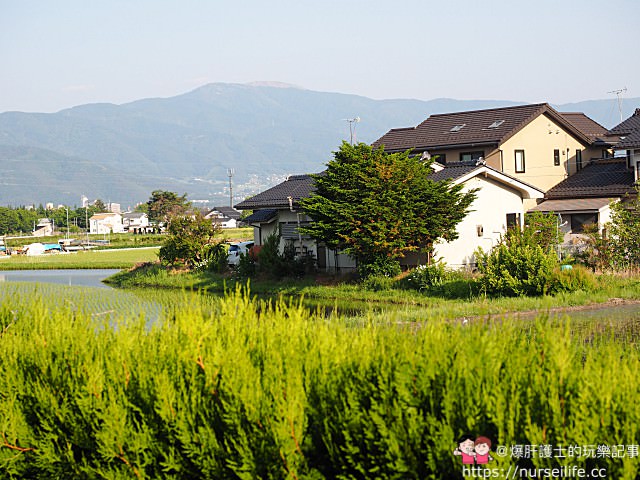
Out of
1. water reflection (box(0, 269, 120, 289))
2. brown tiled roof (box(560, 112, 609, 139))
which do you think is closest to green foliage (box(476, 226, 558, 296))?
water reflection (box(0, 269, 120, 289))

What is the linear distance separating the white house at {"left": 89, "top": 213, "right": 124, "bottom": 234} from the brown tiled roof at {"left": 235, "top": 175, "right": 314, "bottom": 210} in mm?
99579

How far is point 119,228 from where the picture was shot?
15738 cm

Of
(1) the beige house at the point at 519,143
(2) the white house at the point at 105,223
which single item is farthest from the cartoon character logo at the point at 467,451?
(2) the white house at the point at 105,223

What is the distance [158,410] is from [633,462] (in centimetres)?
373

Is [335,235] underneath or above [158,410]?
above

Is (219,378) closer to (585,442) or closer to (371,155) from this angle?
(585,442)

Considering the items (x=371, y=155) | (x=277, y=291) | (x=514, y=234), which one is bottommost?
(x=277, y=291)

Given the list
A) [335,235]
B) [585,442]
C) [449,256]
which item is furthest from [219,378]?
[449,256]

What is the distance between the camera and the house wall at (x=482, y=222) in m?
29.1

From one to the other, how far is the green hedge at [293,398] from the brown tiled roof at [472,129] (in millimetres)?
32370

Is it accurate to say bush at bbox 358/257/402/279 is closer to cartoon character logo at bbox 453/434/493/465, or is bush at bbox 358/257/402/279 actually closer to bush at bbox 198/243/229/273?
bush at bbox 198/243/229/273

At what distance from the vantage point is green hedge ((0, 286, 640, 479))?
5484mm

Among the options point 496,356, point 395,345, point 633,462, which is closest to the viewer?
point 633,462

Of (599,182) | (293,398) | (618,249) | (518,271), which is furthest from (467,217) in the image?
(293,398)
